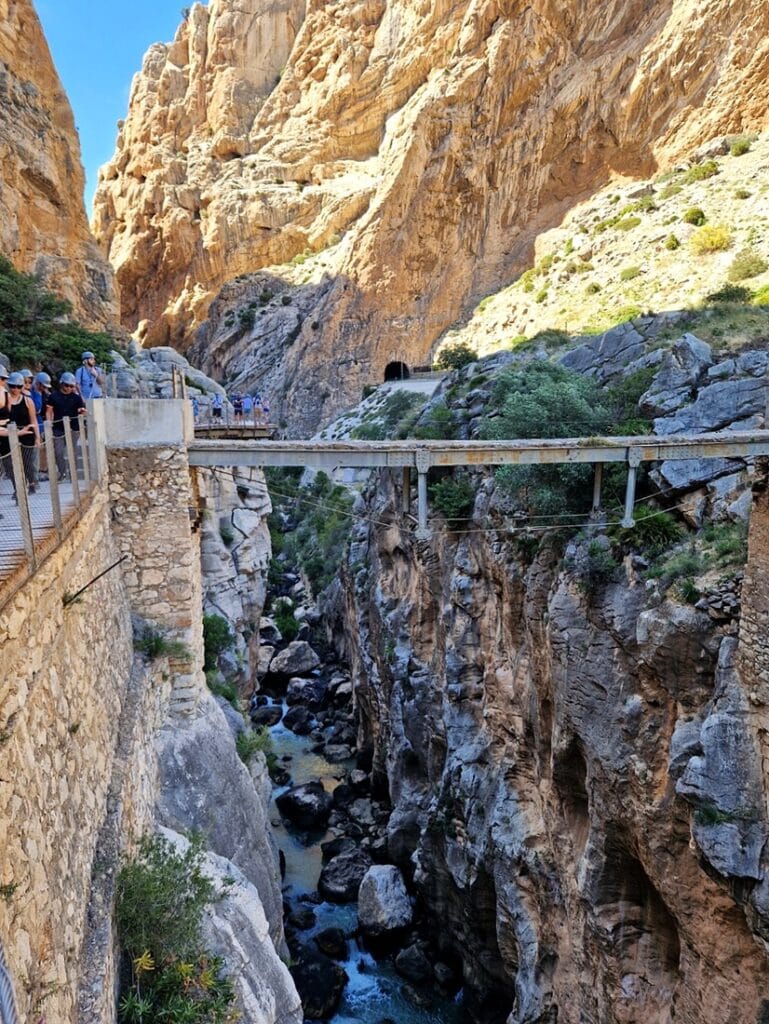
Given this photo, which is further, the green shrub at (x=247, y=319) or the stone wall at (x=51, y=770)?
the green shrub at (x=247, y=319)

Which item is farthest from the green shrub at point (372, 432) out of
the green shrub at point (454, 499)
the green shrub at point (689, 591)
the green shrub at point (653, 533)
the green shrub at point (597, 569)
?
the green shrub at point (689, 591)

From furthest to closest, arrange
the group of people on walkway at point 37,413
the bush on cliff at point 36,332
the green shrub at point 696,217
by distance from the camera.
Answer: the green shrub at point 696,217 → the bush on cliff at point 36,332 → the group of people on walkway at point 37,413

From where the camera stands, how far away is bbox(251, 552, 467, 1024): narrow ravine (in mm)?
13180

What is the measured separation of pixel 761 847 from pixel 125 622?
8716 mm

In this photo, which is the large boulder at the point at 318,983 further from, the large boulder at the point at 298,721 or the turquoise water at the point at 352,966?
the large boulder at the point at 298,721

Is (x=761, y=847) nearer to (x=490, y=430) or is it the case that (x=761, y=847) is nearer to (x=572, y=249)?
(x=490, y=430)

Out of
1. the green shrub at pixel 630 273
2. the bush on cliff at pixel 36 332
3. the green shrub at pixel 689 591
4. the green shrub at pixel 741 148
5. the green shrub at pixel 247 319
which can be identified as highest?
the green shrub at pixel 741 148

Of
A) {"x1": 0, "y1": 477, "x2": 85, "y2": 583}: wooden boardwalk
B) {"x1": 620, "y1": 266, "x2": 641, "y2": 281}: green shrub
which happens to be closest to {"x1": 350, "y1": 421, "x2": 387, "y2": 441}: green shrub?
{"x1": 620, "y1": 266, "x2": 641, "y2": 281}: green shrub

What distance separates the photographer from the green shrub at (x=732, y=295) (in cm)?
1772

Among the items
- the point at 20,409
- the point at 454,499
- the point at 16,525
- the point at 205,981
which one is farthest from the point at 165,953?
the point at 454,499

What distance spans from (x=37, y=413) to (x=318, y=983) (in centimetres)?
1281

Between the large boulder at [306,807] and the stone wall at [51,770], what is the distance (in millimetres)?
12579

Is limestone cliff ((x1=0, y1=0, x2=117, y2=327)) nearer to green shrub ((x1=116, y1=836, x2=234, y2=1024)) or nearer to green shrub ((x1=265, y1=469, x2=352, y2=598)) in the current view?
green shrub ((x1=265, y1=469, x2=352, y2=598))

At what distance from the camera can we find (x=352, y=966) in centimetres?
1395
